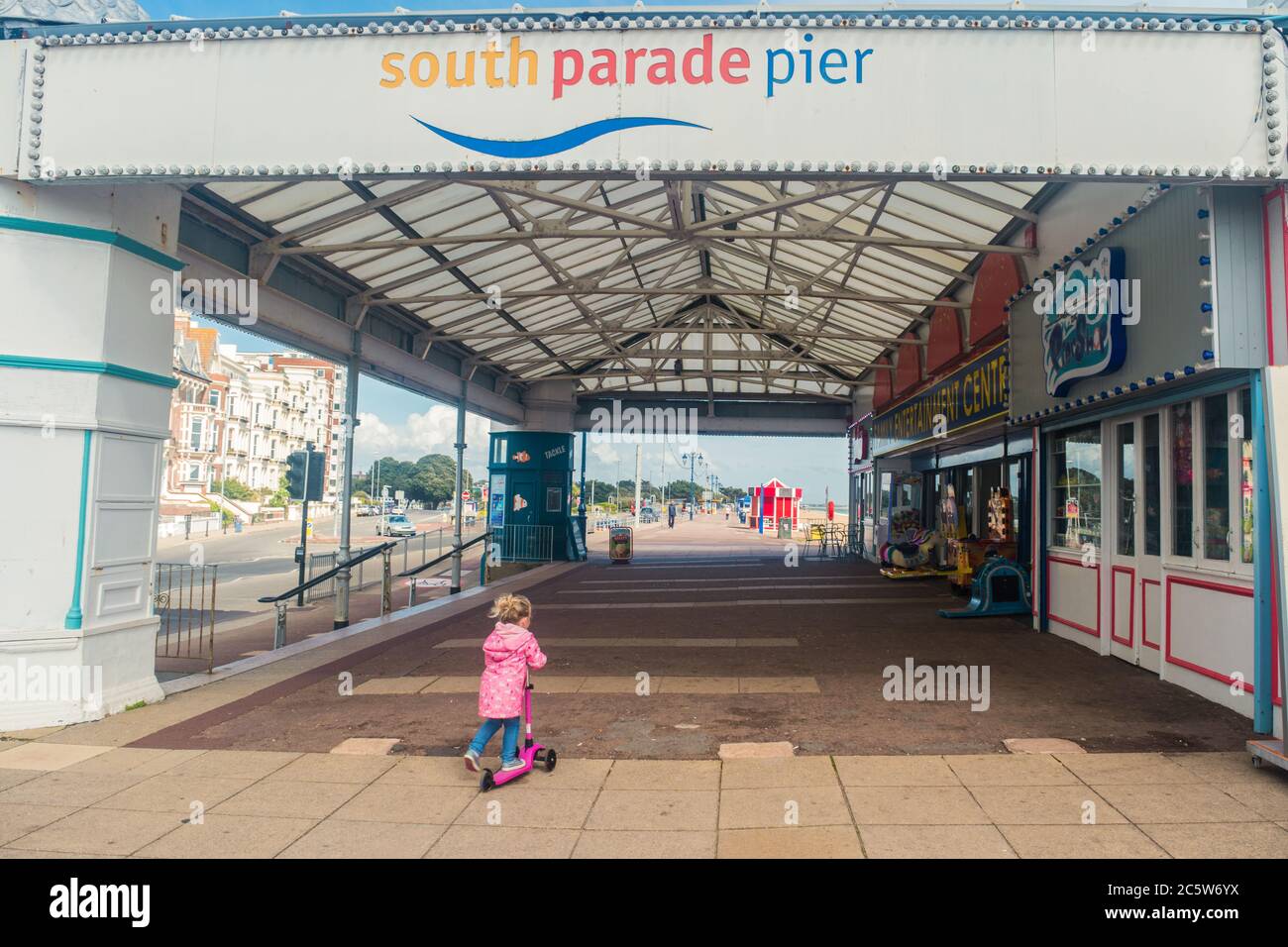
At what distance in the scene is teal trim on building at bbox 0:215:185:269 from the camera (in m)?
6.20

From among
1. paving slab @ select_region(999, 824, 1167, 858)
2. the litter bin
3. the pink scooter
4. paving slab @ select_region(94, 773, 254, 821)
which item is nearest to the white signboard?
the pink scooter

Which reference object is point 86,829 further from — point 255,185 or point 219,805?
point 255,185

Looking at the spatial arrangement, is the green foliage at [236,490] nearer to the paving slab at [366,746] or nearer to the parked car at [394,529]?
the parked car at [394,529]

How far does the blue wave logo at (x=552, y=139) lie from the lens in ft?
18.7

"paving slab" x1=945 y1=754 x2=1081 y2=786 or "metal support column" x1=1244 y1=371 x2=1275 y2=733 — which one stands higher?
"metal support column" x1=1244 y1=371 x2=1275 y2=733

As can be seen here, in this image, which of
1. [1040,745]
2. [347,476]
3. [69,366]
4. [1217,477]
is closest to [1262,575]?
[1217,477]

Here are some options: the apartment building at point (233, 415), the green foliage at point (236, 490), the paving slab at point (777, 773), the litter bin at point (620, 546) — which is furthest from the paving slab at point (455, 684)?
the green foliage at point (236, 490)

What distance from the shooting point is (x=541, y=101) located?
5812mm

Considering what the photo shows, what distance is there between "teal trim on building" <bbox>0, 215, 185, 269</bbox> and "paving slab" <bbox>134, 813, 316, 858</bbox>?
4.84 metres

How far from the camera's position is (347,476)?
12398 millimetres

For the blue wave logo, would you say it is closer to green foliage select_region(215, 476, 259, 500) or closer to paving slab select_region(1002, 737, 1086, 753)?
paving slab select_region(1002, 737, 1086, 753)

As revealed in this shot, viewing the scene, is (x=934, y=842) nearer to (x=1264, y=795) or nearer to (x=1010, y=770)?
(x=1010, y=770)

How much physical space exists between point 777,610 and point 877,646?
10.2 ft

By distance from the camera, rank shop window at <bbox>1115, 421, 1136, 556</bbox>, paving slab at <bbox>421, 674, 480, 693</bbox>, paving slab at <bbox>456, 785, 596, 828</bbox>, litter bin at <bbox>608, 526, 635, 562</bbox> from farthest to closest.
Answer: litter bin at <bbox>608, 526, 635, 562</bbox>, shop window at <bbox>1115, 421, 1136, 556</bbox>, paving slab at <bbox>421, 674, 480, 693</bbox>, paving slab at <bbox>456, 785, 596, 828</bbox>
